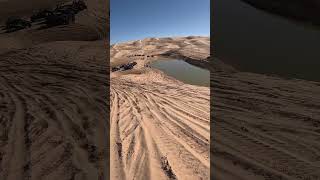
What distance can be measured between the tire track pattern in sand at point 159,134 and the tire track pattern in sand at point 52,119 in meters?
0.28

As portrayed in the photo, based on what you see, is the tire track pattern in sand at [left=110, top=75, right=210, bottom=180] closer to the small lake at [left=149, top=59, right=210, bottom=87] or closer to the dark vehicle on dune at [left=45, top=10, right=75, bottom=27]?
the small lake at [left=149, top=59, right=210, bottom=87]

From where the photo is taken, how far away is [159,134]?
180 inches

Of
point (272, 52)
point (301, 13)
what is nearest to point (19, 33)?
point (272, 52)

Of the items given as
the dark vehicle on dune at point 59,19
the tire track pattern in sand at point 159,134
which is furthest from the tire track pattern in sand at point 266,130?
the dark vehicle on dune at point 59,19

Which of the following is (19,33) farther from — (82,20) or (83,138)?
(83,138)

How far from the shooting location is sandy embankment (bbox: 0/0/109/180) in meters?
3.67

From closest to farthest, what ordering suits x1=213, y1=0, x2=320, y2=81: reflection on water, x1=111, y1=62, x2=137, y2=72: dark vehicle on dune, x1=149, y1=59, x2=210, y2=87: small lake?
x1=149, y1=59, x2=210, y2=87: small lake → x1=213, y1=0, x2=320, y2=81: reflection on water → x1=111, y1=62, x2=137, y2=72: dark vehicle on dune

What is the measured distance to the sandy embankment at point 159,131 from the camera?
363 centimetres

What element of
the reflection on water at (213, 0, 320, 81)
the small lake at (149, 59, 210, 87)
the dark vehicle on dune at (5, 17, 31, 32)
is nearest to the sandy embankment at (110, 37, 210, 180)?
the small lake at (149, 59, 210, 87)

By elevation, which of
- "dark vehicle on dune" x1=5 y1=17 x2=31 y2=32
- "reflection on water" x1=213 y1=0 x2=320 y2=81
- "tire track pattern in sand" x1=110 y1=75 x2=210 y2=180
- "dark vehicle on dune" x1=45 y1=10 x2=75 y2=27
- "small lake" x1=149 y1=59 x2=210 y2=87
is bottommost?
"tire track pattern in sand" x1=110 y1=75 x2=210 y2=180

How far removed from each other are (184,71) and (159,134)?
593 centimetres

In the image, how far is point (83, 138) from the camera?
4316mm

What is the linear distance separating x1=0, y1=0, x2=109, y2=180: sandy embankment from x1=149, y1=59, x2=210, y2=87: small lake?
7.09ft

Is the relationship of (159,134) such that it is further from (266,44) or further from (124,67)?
(266,44)
